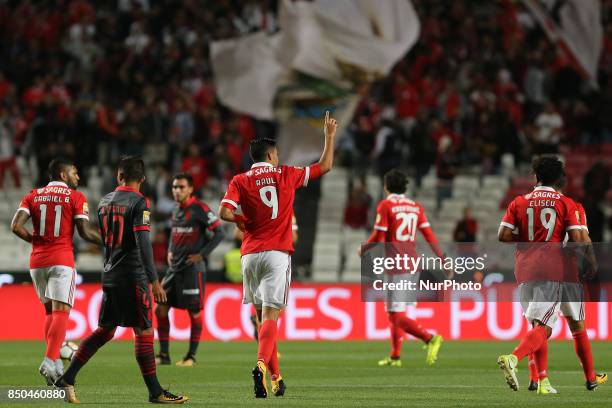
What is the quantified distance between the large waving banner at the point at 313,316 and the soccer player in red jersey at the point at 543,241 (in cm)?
1014

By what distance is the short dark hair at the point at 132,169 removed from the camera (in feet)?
36.0

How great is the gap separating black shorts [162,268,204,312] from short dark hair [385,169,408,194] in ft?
8.66

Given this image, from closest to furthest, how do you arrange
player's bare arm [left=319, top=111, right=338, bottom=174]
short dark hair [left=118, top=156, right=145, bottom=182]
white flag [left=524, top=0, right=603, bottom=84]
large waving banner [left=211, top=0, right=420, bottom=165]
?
short dark hair [left=118, top=156, right=145, bottom=182] → player's bare arm [left=319, top=111, right=338, bottom=174] → large waving banner [left=211, top=0, right=420, bottom=165] → white flag [left=524, top=0, right=603, bottom=84]

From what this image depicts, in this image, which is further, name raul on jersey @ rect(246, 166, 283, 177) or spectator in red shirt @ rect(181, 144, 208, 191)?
spectator in red shirt @ rect(181, 144, 208, 191)

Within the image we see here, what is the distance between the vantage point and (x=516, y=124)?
27125 millimetres

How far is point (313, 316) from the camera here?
22.0 m

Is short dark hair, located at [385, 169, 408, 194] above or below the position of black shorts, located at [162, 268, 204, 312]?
above

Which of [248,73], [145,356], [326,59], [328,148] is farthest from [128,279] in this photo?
[248,73]

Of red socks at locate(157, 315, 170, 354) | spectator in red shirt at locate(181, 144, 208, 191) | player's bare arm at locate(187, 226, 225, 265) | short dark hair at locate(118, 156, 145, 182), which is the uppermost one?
spectator in red shirt at locate(181, 144, 208, 191)

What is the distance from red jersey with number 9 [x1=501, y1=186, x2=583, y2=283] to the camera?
1145 centimetres

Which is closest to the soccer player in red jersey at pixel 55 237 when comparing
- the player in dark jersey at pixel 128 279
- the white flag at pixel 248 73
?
the player in dark jersey at pixel 128 279

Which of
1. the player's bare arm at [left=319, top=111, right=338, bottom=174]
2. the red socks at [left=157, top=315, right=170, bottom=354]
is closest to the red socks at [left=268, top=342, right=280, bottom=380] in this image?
the player's bare arm at [left=319, top=111, right=338, bottom=174]

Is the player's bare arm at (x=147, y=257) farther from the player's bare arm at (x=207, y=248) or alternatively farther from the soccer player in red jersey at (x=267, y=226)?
the player's bare arm at (x=207, y=248)

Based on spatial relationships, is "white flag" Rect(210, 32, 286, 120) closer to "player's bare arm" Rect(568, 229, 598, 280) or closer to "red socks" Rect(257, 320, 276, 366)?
"red socks" Rect(257, 320, 276, 366)
